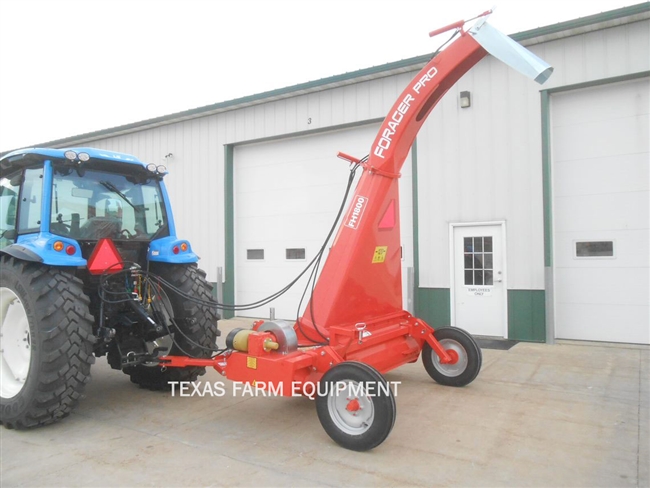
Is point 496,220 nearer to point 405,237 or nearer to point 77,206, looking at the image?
point 405,237

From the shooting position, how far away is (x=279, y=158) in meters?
10.6

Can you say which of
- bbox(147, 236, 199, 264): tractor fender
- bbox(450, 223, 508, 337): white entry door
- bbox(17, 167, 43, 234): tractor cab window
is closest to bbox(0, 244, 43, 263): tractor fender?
bbox(17, 167, 43, 234): tractor cab window

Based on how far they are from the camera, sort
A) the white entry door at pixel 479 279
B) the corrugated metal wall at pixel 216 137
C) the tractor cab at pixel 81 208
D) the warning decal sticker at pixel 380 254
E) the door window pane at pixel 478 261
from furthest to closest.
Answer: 1. the corrugated metal wall at pixel 216 137
2. the door window pane at pixel 478 261
3. the white entry door at pixel 479 279
4. the warning decal sticker at pixel 380 254
5. the tractor cab at pixel 81 208

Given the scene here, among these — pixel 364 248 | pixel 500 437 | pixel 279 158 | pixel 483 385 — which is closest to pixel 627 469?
pixel 500 437

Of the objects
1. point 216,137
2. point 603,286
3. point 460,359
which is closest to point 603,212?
point 603,286

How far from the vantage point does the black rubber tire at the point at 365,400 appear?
138 inches

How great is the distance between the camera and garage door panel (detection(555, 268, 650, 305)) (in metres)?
7.21

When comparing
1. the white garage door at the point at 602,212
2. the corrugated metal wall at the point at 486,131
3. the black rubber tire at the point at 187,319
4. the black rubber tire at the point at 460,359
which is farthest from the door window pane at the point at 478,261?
the black rubber tire at the point at 187,319

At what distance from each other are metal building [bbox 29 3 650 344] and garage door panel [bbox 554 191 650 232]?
2cm

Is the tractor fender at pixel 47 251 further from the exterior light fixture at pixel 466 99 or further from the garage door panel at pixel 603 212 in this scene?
the garage door panel at pixel 603 212

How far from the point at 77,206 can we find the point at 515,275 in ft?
20.4

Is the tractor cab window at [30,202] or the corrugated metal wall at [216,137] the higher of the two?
the corrugated metal wall at [216,137]

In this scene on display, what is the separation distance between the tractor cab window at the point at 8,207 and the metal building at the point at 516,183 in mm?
5913

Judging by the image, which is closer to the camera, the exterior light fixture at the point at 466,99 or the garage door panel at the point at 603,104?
the garage door panel at the point at 603,104
